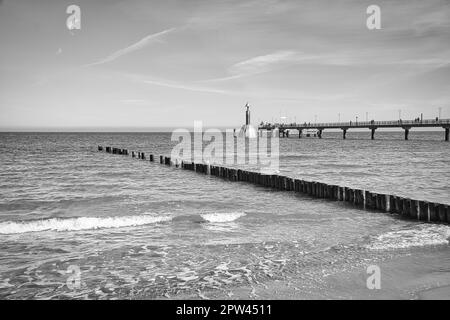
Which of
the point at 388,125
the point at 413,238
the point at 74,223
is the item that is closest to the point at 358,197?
the point at 413,238

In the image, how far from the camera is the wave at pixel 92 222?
47.3 ft

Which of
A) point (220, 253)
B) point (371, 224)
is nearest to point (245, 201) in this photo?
point (371, 224)

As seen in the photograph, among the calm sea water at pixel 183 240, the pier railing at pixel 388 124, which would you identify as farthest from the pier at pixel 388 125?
the calm sea water at pixel 183 240

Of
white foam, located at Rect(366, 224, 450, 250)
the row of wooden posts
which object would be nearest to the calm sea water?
white foam, located at Rect(366, 224, 450, 250)

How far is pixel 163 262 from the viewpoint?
33.5ft

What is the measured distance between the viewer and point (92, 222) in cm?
1516

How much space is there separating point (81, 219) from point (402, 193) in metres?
18.5

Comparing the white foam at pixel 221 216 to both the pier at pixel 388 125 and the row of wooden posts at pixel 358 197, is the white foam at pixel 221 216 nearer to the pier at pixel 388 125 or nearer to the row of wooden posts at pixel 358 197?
the row of wooden posts at pixel 358 197

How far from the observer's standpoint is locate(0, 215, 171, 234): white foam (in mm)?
14381

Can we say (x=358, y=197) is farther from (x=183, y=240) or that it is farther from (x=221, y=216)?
(x=183, y=240)

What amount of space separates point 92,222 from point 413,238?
11.5 m

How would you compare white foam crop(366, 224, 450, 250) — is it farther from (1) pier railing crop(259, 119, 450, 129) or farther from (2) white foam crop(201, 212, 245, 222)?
(1) pier railing crop(259, 119, 450, 129)

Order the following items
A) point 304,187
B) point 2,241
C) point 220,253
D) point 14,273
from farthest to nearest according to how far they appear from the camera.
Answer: point 304,187
point 2,241
point 220,253
point 14,273
